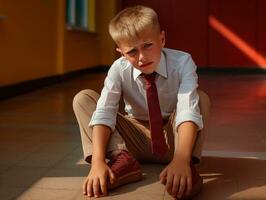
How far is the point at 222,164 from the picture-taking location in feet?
7.12

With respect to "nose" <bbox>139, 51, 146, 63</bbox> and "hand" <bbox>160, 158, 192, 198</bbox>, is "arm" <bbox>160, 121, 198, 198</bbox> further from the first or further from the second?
"nose" <bbox>139, 51, 146, 63</bbox>

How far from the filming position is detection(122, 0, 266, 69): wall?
29.1 ft

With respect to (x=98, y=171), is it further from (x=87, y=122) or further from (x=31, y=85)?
(x=31, y=85)

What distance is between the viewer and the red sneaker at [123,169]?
178 cm

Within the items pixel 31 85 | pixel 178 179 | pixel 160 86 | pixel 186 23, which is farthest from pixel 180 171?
pixel 186 23

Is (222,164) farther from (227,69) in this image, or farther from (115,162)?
(227,69)

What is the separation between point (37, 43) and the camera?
5.79 m

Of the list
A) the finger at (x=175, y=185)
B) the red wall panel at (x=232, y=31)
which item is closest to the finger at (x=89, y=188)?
the finger at (x=175, y=185)

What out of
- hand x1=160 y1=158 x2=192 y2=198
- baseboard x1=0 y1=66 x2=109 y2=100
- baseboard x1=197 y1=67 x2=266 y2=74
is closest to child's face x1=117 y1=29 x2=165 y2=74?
hand x1=160 y1=158 x2=192 y2=198

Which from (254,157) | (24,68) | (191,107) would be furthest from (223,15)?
(191,107)

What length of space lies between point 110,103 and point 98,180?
0.32m

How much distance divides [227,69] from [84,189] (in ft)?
25.1

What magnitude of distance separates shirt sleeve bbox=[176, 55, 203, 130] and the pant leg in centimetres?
27

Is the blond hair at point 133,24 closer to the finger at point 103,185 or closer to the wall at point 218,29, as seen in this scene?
the finger at point 103,185
